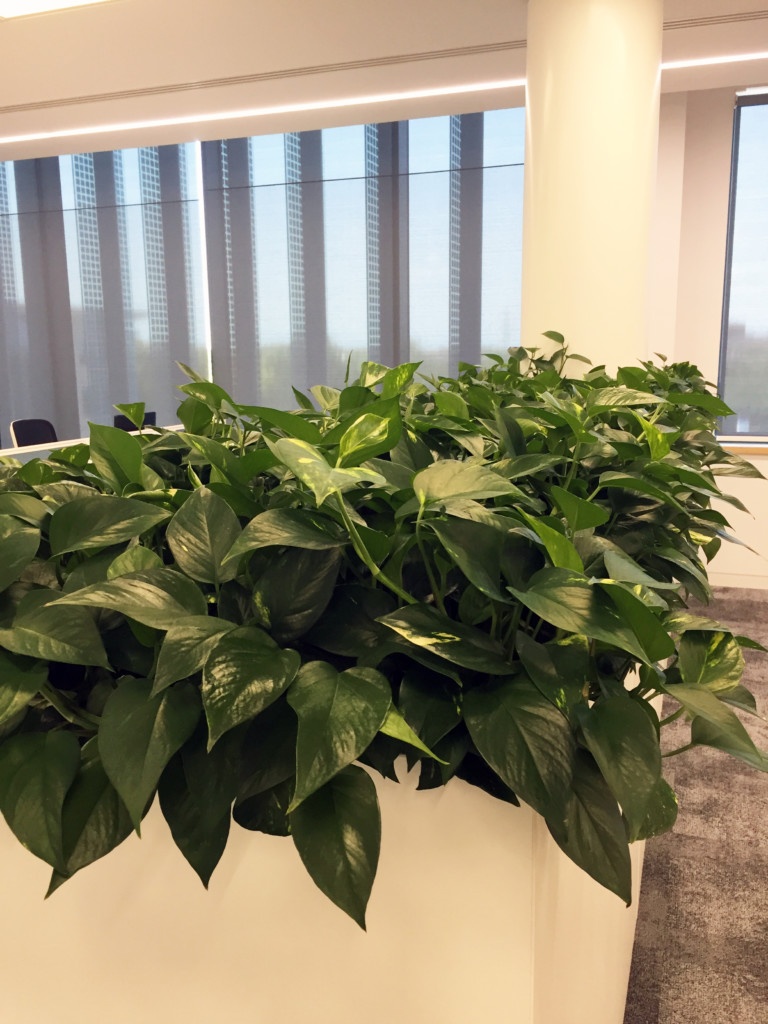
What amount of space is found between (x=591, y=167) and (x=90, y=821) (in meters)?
3.13

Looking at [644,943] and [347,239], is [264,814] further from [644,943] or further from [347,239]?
[347,239]

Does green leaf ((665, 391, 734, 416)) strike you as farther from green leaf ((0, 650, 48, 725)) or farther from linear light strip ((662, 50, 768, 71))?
linear light strip ((662, 50, 768, 71))

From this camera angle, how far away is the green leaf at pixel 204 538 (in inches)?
19.7

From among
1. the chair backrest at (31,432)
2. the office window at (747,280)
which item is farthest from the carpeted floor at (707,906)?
the chair backrest at (31,432)

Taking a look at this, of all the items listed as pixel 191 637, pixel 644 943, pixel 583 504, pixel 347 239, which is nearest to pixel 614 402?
pixel 583 504

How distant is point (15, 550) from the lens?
0.51m

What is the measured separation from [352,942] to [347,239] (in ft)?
19.7

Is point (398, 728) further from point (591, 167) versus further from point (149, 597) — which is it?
point (591, 167)

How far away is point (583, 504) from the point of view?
1.78 ft

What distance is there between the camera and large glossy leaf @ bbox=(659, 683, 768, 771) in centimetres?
47

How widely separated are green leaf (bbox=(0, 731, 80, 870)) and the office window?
211 inches

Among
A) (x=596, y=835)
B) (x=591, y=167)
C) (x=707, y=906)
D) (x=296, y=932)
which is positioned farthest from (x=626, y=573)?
(x=591, y=167)

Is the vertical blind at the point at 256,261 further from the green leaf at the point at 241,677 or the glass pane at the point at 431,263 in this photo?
the green leaf at the point at 241,677

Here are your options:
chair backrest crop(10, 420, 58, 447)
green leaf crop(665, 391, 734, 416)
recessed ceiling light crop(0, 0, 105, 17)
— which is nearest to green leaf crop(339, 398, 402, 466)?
green leaf crop(665, 391, 734, 416)
